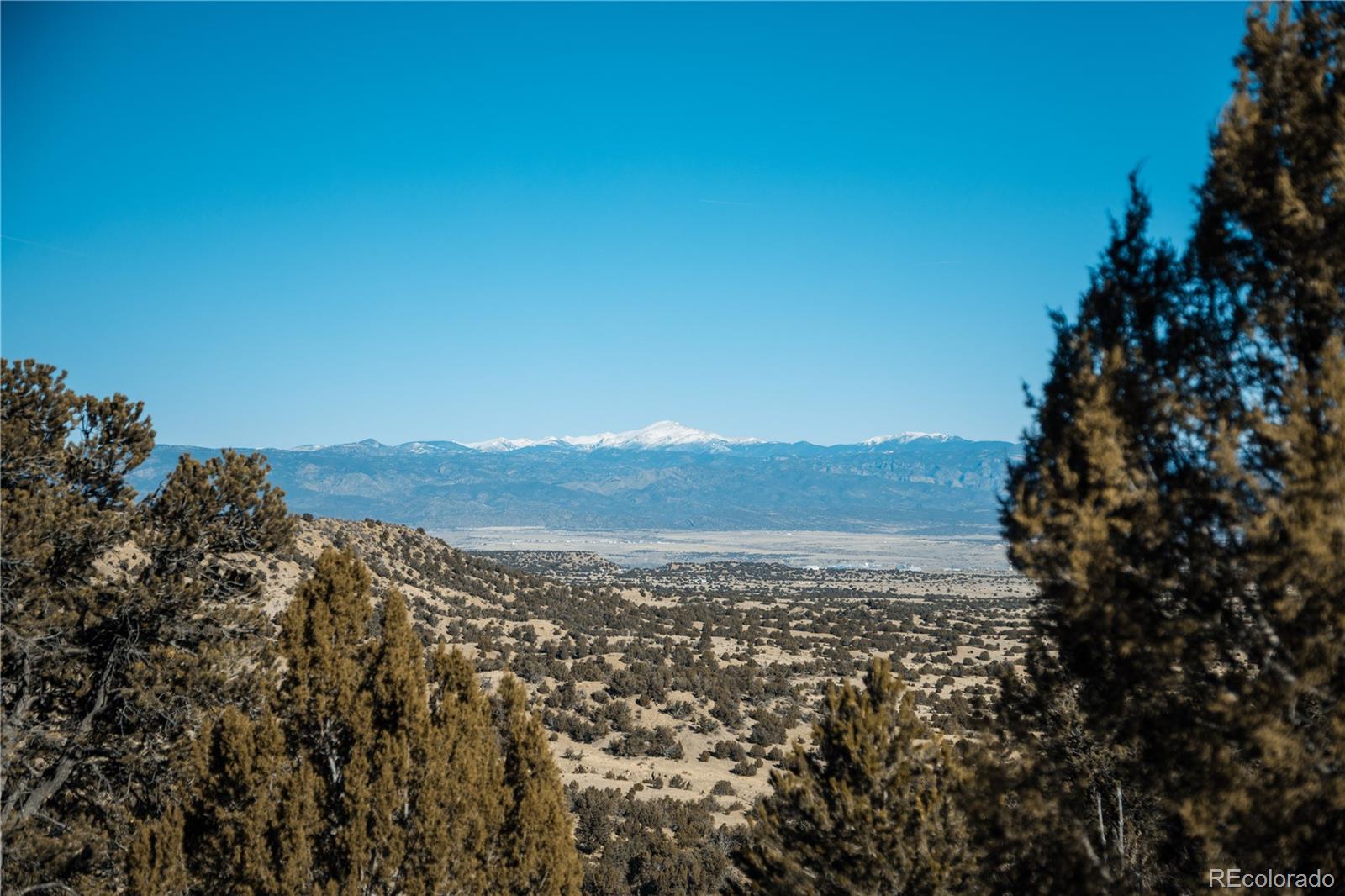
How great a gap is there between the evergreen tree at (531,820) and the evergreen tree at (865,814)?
7.83 ft

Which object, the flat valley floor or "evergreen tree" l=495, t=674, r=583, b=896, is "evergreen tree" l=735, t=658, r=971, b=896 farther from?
the flat valley floor

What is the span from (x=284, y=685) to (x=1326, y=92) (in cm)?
1140

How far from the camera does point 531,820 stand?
1037 cm

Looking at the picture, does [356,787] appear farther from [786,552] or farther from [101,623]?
[786,552]

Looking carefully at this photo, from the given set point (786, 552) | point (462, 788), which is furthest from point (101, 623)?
point (786, 552)

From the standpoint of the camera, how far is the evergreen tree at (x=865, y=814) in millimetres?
8961

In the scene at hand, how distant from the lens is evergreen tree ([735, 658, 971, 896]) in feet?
29.4

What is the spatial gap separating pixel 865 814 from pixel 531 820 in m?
4.30

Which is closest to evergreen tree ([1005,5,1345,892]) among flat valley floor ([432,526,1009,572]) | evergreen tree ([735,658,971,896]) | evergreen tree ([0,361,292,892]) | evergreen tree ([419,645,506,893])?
evergreen tree ([735,658,971,896])

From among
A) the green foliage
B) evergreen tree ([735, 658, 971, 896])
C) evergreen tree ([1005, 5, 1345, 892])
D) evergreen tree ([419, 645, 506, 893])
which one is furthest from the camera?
evergreen tree ([419, 645, 506, 893])

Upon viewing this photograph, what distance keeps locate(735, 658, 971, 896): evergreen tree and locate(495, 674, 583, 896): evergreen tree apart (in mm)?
2388

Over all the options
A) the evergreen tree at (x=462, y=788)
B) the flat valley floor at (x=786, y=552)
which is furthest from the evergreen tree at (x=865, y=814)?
the flat valley floor at (x=786, y=552)

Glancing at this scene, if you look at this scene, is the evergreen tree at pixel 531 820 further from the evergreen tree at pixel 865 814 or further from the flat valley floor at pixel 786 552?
the flat valley floor at pixel 786 552

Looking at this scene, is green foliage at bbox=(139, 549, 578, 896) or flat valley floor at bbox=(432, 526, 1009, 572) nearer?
green foliage at bbox=(139, 549, 578, 896)
